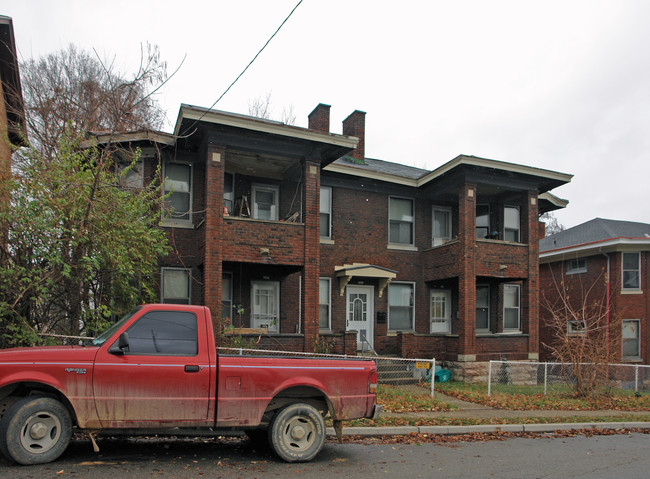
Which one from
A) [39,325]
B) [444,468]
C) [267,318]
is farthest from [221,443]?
Answer: [267,318]

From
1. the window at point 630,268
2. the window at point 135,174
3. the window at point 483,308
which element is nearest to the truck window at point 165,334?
the window at point 135,174

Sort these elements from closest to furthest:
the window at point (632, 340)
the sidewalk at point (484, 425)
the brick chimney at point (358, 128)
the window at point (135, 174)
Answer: the sidewalk at point (484, 425)
the window at point (135, 174)
the brick chimney at point (358, 128)
the window at point (632, 340)

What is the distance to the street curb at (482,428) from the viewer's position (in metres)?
9.25

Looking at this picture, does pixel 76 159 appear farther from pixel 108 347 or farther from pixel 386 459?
pixel 386 459

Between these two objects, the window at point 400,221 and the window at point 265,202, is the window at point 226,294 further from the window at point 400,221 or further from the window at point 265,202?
the window at point 400,221

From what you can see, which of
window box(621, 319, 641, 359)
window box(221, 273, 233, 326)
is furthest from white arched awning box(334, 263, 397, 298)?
window box(621, 319, 641, 359)

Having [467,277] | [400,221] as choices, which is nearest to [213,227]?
[400,221]

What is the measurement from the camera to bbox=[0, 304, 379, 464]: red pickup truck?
617cm

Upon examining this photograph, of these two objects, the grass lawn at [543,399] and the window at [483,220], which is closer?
the grass lawn at [543,399]

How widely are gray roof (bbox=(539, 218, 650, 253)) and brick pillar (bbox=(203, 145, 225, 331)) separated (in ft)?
56.6

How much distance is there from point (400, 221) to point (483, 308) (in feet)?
15.1

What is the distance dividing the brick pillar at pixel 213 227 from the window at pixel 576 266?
17.5 meters

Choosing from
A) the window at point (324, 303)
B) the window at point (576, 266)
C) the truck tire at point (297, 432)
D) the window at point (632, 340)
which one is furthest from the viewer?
the window at point (576, 266)

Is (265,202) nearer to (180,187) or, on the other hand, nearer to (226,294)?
(180,187)
